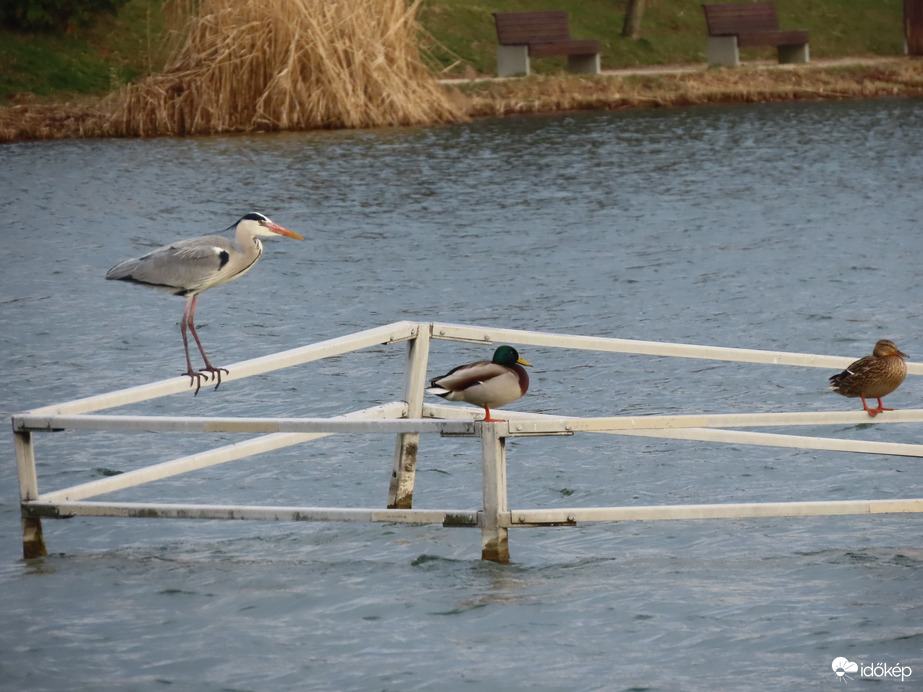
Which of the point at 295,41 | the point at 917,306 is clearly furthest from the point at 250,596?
the point at 295,41

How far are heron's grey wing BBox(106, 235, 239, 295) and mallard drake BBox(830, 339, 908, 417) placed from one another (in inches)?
139

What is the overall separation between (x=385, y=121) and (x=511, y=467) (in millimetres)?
21475

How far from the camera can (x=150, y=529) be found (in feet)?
31.5

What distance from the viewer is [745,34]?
3869 cm

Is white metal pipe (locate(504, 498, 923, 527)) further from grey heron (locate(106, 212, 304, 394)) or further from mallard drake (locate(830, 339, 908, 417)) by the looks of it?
grey heron (locate(106, 212, 304, 394))

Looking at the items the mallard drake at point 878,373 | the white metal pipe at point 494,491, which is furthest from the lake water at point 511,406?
the mallard drake at point 878,373

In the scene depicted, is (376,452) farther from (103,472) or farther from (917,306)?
(917,306)

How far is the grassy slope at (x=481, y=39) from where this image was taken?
119 ft

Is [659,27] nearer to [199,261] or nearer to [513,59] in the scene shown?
[513,59]

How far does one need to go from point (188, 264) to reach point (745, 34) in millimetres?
32457

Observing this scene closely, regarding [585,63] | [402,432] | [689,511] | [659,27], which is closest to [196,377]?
[402,432]

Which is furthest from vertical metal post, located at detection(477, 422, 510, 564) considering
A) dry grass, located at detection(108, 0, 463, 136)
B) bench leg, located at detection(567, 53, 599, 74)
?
bench leg, located at detection(567, 53, 599, 74)

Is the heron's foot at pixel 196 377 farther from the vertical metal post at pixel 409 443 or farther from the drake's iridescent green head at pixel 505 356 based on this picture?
the drake's iridescent green head at pixel 505 356

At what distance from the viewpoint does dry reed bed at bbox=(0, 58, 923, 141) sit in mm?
32594
